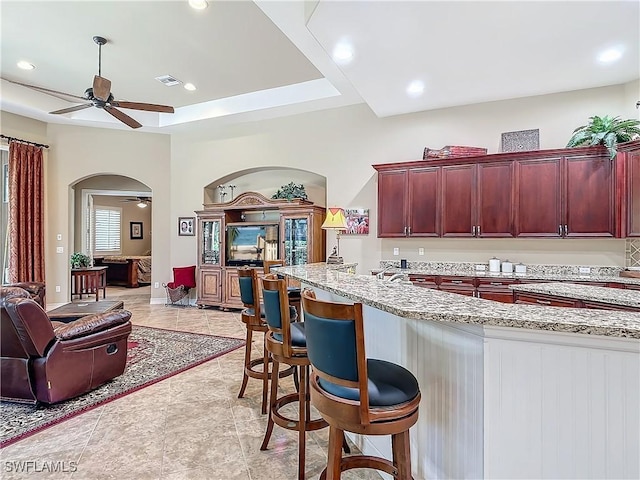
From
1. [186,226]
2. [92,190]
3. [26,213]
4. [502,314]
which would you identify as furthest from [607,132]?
[92,190]

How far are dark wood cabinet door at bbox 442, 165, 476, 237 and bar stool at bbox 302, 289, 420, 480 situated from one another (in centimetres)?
381

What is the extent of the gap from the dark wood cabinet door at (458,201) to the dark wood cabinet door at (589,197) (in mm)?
1066

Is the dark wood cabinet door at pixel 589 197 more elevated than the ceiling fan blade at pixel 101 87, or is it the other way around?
the ceiling fan blade at pixel 101 87

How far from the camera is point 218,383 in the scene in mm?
3346

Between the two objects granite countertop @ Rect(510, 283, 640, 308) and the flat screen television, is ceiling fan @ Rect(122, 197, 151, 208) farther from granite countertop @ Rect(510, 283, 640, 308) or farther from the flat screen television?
granite countertop @ Rect(510, 283, 640, 308)

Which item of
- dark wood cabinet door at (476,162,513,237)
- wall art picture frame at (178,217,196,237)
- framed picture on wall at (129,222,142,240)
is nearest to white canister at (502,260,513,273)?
dark wood cabinet door at (476,162,513,237)

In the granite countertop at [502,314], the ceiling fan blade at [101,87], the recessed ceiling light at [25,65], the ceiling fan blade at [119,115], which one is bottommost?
the granite countertop at [502,314]

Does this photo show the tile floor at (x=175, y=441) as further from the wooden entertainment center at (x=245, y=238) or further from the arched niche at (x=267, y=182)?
the arched niche at (x=267, y=182)

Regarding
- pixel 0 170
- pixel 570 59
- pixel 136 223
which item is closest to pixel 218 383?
pixel 570 59

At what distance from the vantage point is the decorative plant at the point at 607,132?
13.1 feet

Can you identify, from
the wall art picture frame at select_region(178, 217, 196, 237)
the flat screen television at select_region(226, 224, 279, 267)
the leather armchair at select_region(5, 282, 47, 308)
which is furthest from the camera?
the wall art picture frame at select_region(178, 217, 196, 237)

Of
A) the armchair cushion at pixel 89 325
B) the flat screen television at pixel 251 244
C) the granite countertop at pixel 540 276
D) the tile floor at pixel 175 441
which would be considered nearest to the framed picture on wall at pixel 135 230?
the flat screen television at pixel 251 244

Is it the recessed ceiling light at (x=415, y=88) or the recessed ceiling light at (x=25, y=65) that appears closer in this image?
the recessed ceiling light at (x=415, y=88)

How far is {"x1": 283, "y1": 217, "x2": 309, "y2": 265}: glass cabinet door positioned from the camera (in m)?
6.11
